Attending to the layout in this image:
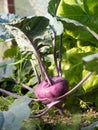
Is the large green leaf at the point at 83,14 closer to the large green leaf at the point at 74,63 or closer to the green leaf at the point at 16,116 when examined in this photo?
the large green leaf at the point at 74,63

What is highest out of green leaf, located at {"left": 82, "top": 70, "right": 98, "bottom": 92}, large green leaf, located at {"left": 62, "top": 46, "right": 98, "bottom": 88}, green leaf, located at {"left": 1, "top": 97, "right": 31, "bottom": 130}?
large green leaf, located at {"left": 62, "top": 46, "right": 98, "bottom": 88}

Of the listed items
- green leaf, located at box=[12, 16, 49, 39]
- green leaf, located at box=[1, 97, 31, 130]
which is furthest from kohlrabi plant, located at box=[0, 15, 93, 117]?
green leaf, located at box=[1, 97, 31, 130]

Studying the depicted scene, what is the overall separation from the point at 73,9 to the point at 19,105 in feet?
1.41

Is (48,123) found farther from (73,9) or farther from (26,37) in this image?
(73,9)

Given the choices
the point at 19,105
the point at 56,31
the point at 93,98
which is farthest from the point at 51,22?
the point at 93,98

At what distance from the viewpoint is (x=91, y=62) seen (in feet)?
1.73

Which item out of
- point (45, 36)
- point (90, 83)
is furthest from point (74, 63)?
point (45, 36)

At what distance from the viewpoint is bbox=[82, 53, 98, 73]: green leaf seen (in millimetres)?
495

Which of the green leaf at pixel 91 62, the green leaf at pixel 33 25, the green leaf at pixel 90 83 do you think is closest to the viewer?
the green leaf at pixel 91 62

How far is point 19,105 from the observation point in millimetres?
599

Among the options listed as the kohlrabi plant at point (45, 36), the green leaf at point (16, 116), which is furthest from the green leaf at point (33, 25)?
the green leaf at point (16, 116)

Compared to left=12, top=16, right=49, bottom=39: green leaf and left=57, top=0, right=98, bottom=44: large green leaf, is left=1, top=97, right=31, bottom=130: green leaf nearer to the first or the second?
left=12, top=16, right=49, bottom=39: green leaf

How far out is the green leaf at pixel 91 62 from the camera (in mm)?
495

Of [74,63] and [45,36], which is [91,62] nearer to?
[45,36]
